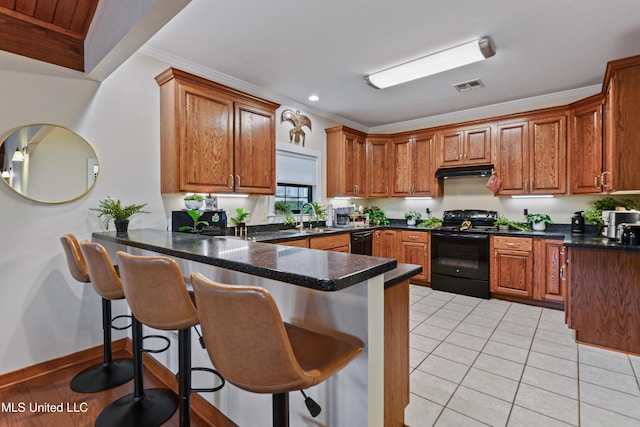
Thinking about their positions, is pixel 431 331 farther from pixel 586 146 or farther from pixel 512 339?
pixel 586 146

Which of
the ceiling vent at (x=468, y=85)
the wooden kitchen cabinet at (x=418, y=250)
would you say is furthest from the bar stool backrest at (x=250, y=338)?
the wooden kitchen cabinet at (x=418, y=250)

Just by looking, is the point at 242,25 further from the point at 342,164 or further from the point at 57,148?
the point at 342,164

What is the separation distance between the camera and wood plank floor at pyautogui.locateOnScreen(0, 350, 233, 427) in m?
1.82

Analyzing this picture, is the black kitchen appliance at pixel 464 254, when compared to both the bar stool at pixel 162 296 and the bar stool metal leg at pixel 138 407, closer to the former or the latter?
the bar stool metal leg at pixel 138 407

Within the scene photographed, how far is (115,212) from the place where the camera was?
2576mm

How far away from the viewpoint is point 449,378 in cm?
223

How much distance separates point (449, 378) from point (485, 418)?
0.42m

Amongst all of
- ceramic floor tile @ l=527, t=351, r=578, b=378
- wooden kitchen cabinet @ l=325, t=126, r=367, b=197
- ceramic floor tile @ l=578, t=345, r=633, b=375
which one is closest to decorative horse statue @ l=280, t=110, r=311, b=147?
wooden kitchen cabinet @ l=325, t=126, r=367, b=197

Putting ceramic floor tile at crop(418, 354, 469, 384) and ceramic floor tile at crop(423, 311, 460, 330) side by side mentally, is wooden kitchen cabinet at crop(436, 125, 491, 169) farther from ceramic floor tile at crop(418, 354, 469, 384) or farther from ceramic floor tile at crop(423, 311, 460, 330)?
ceramic floor tile at crop(418, 354, 469, 384)

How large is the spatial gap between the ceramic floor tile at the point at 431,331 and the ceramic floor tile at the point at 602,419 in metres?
1.13

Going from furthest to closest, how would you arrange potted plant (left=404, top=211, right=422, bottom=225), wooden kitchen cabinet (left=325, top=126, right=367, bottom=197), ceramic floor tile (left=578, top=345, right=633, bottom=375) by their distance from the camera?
potted plant (left=404, top=211, right=422, bottom=225)
wooden kitchen cabinet (left=325, top=126, right=367, bottom=197)
ceramic floor tile (left=578, top=345, right=633, bottom=375)

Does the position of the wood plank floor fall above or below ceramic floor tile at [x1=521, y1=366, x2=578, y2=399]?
below

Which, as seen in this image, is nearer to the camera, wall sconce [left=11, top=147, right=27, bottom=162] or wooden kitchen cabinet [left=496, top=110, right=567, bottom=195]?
wall sconce [left=11, top=147, right=27, bottom=162]

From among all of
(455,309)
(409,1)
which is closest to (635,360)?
(455,309)
